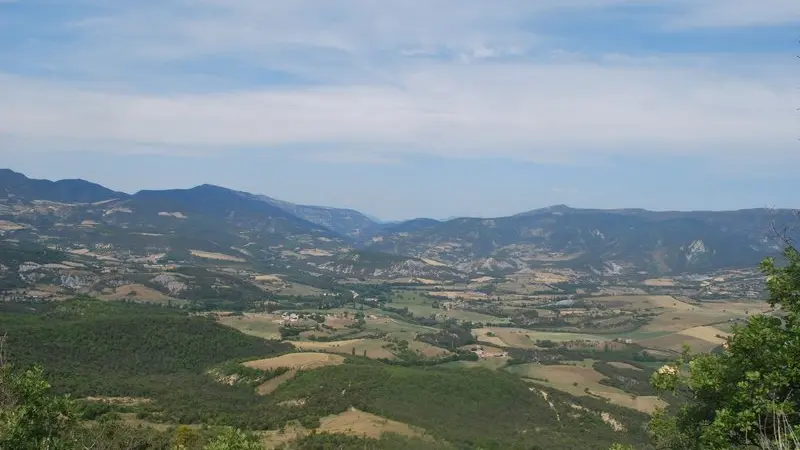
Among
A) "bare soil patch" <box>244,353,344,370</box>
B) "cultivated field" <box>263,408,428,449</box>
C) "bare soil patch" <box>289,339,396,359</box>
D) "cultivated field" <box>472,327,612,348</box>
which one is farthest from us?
"cultivated field" <box>472,327,612,348</box>

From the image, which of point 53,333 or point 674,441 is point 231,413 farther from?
point 674,441

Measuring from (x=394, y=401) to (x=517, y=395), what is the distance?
2232 centimetres

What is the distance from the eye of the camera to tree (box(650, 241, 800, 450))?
56.9ft

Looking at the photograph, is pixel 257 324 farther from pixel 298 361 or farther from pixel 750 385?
pixel 750 385

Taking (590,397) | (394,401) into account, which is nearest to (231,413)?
(394,401)

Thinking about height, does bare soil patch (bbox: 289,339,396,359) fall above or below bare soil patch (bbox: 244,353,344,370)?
below

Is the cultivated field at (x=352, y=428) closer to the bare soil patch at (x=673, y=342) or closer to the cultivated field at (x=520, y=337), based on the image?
the cultivated field at (x=520, y=337)

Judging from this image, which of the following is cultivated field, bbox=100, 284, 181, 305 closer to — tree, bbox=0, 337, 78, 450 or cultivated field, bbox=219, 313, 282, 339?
cultivated field, bbox=219, 313, 282, 339

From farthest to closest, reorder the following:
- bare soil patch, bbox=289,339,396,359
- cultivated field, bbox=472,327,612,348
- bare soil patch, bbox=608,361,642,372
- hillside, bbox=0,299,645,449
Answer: cultivated field, bbox=472,327,612,348 → bare soil patch, bbox=608,361,642,372 → bare soil patch, bbox=289,339,396,359 → hillside, bbox=0,299,645,449

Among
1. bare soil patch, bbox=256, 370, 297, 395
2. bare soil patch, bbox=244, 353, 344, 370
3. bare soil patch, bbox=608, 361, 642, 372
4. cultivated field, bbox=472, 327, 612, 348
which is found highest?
bare soil patch, bbox=244, 353, 344, 370

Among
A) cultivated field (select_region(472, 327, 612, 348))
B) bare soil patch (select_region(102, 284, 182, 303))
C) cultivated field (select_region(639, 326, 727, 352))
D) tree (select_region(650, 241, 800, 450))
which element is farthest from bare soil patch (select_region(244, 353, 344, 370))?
bare soil patch (select_region(102, 284, 182, 303))

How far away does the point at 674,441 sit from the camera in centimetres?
2328

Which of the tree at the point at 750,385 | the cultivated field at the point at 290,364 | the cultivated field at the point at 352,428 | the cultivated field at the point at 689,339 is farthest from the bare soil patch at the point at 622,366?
the tree at the point at 750,385

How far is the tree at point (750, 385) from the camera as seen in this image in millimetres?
17344
